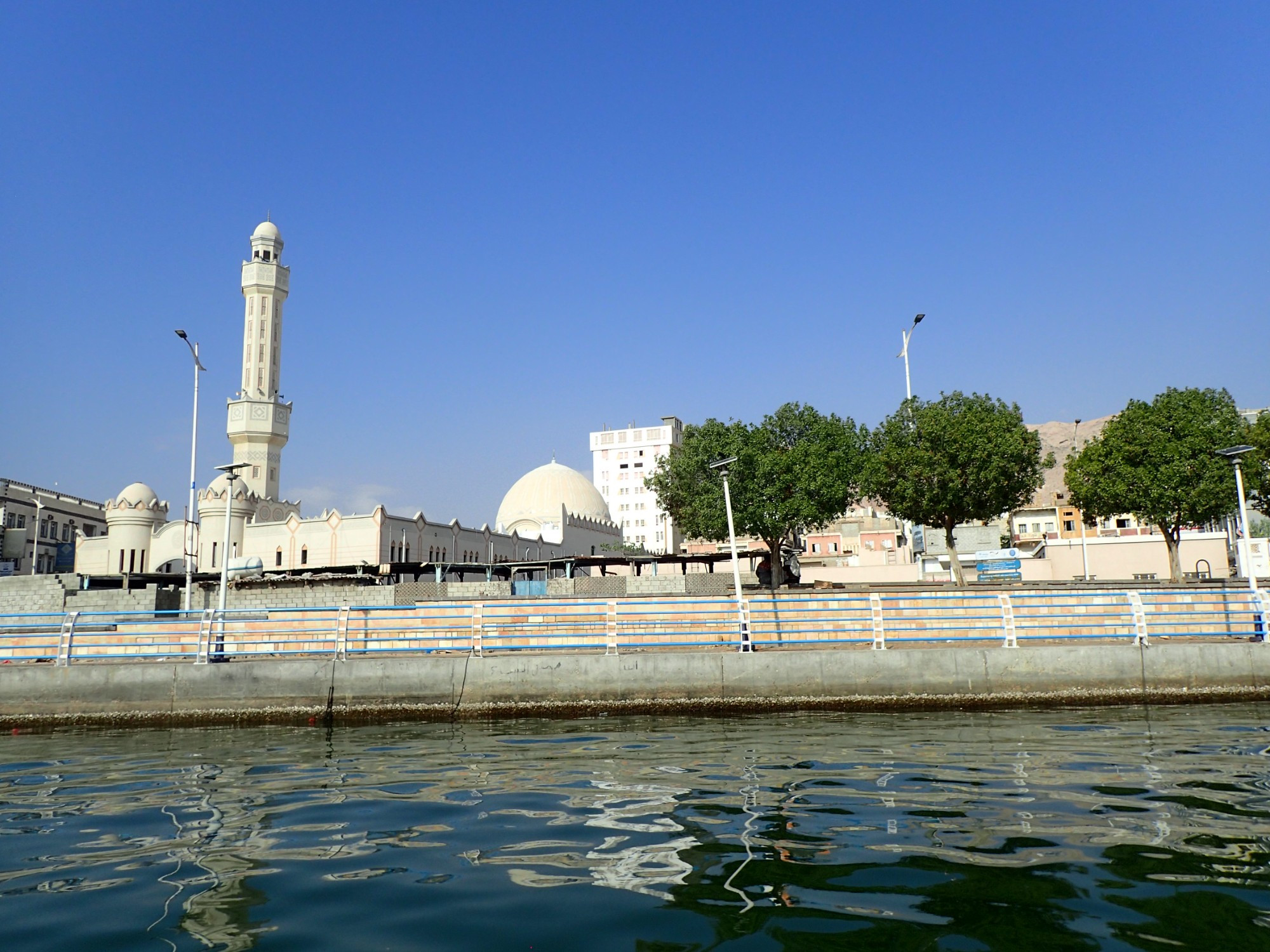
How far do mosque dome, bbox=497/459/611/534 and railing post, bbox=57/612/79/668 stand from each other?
3420 inches

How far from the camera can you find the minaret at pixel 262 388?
244 ft

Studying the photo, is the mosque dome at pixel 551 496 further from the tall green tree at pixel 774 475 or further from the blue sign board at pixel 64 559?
the tall green tree at pixel 774 475

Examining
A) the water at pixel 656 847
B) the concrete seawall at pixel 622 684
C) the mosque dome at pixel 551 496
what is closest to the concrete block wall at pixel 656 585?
the concrete seawall at pixel 622 684

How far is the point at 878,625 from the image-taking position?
17266 millimetres

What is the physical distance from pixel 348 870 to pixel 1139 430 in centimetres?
4629

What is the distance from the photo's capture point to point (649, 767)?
10.2 metres

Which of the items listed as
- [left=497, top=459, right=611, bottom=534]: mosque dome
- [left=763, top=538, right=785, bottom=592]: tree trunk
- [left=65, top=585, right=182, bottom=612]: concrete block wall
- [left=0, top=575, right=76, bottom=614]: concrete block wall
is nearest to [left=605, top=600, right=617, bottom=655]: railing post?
[left=65, top=585, right=182, bottom=612]: concrete block wall

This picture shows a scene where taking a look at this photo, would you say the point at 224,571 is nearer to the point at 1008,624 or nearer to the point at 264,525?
the point at 1008,624

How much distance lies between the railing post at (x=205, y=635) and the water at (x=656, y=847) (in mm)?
4852

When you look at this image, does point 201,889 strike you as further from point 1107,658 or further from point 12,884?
point 1107,658

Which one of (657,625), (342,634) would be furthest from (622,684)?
(342,634)

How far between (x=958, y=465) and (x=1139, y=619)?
28336mm

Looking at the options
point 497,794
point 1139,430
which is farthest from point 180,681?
point 1139,430

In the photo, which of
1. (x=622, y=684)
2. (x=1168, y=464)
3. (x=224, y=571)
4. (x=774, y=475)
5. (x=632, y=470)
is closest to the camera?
(x=622, y=684)
